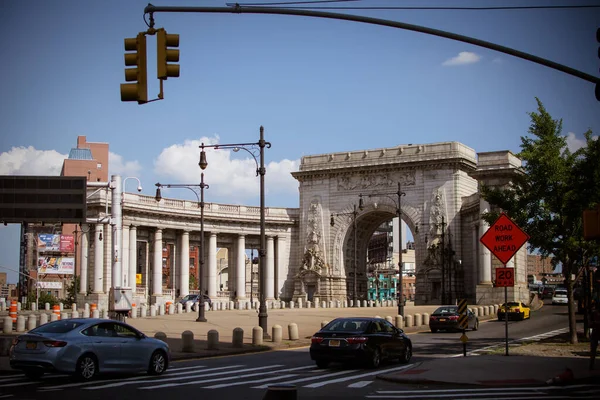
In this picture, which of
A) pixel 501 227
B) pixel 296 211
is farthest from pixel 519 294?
pixel 501 227

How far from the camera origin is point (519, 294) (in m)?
73.6

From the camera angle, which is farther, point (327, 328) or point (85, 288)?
point (85, 288)

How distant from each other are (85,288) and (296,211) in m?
30.4

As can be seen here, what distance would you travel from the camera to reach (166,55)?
1658 centimetres

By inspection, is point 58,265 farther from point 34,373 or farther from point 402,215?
point 34,373

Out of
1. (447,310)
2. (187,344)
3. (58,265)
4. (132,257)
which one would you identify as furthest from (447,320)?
(58,265)

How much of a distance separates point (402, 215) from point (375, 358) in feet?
241

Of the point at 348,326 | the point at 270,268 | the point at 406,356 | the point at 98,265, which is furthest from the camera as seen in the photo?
the point at 270,268

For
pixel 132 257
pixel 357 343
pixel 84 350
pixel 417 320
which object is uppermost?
pixel 132 257

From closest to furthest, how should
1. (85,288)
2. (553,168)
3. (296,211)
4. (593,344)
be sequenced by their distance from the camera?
(593,344) → (553,168) → (85,288) → (296,211)

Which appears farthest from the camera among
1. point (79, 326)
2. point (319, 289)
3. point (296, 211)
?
point (296, 211)

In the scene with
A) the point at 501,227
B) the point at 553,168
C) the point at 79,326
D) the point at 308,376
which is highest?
the point at 553,168

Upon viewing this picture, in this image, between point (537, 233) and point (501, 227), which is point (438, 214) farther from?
point (501, 227)

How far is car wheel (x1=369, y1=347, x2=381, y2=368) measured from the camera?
24844mm
